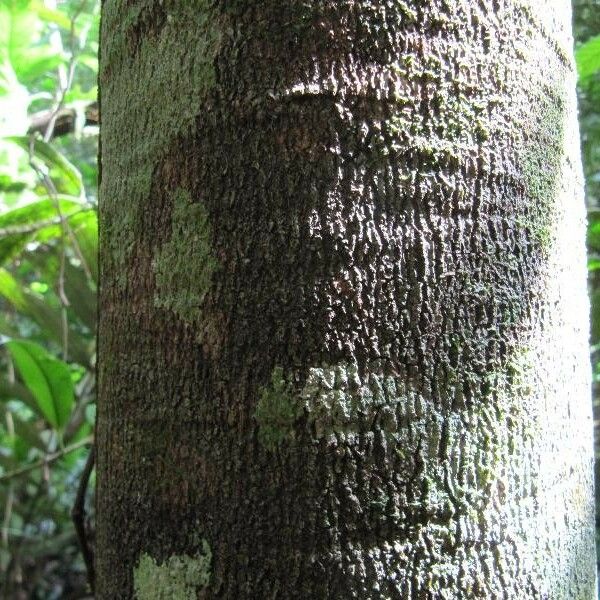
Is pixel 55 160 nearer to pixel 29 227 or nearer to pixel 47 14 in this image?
pixel 29 227

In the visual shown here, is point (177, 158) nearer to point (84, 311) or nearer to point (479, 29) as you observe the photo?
point (479, 29)

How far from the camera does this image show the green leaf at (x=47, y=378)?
4.17 ft

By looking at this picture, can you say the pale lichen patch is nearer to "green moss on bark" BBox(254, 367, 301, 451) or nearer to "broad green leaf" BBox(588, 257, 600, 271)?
"green moss on bark" BBox(254, 367, 301, 451)

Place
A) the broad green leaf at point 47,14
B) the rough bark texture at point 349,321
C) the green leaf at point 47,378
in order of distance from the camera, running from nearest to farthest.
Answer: the rough bark texture at point 349,321, the green leaf at point 47,378, the broad green leaf at point 47,14

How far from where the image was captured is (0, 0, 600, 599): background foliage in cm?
133

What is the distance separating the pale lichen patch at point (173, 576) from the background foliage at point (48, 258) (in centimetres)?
87

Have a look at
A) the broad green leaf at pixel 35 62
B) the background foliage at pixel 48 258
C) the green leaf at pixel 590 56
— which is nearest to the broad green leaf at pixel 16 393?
the background foliage at pixel 48 258

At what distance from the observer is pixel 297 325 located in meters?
0.40

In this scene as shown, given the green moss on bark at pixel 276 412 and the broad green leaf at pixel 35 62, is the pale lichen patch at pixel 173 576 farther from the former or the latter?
the broad green leaf at pixel 35 62

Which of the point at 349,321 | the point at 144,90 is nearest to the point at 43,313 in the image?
the point at 144,90

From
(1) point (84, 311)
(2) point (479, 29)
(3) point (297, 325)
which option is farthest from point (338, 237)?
(1) point (84, 311)

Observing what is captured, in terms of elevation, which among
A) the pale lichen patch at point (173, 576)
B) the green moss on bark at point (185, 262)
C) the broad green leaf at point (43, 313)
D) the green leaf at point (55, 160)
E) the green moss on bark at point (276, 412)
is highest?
the green leaf at point (55, 160)

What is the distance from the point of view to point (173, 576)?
41 cm

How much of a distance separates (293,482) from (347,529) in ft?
0.13
